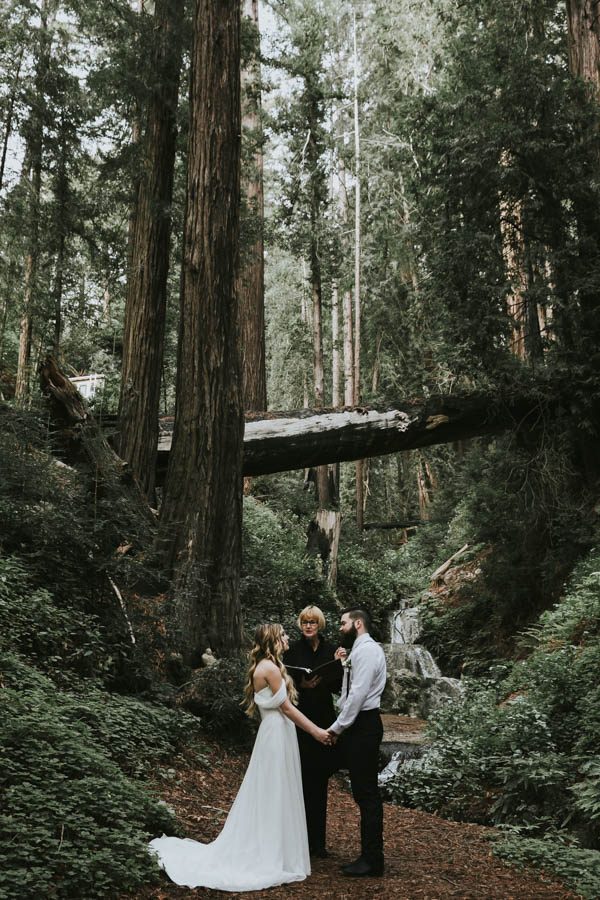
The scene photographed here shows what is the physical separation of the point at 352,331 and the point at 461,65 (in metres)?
14.3

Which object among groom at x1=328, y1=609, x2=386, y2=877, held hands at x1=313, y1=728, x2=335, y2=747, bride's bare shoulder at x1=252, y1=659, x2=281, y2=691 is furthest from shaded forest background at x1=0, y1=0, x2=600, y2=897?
groom at x1=328, y1=609, x2=386, y2=877

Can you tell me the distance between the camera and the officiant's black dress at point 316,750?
5.54 metres

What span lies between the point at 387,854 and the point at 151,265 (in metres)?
8.64

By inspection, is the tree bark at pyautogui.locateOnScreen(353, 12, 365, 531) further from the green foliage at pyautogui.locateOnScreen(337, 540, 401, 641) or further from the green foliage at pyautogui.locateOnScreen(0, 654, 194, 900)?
the green foliage at pyautogui.locateOnScreen(0, 654, 194, 900)

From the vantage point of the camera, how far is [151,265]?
1152cm

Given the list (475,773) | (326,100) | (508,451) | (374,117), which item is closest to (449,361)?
(508,451)

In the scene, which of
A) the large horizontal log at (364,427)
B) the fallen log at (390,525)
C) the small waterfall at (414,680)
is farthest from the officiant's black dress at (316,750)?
the fallen log at (390,525)

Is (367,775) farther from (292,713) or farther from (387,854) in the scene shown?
(387,854)

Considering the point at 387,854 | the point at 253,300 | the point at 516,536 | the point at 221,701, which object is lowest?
the point at 387,854

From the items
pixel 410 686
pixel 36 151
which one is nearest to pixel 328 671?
pixel 410 686

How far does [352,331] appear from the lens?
27.2 metres

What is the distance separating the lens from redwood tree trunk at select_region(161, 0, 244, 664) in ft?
28.5

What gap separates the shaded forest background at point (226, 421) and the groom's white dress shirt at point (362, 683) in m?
1.42

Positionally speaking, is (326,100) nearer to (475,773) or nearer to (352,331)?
(352,331)
